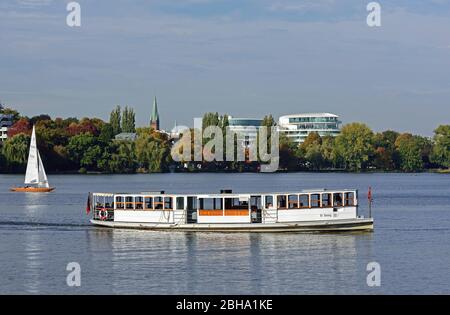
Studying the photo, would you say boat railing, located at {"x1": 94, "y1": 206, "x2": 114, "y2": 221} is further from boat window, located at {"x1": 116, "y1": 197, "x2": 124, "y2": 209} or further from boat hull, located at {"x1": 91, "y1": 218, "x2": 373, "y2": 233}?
boat hull, located at {"x1": 91, "y1": 218, "x2": 373, "y2": 233}

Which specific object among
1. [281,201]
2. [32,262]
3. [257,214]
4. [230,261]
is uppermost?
[281,201]

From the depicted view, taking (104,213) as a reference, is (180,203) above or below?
above

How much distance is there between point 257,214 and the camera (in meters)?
60.5

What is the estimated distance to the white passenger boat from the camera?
59688 millimetres

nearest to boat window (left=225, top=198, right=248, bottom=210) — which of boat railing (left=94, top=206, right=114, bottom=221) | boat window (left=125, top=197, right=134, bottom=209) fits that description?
boat window (left=125, top=197, right=134, bottom=209)

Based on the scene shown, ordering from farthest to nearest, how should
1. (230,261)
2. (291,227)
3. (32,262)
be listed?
(291,227)
(32,262)
(230,261)

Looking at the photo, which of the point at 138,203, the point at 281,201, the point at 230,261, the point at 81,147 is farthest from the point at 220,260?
the point at 81,147

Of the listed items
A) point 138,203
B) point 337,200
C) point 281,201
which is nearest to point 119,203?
point 138,203

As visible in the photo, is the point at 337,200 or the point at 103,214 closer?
the point at 337,200

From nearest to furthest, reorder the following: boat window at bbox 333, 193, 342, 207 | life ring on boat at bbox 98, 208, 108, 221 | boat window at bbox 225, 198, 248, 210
A: boat window at bbox 333, 193, 342, 207
boat window at bbox 225, 198, 248, 210
life ring on boat at bbox 98, 208, 108, 221

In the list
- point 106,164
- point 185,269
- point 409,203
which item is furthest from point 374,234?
point 106,164

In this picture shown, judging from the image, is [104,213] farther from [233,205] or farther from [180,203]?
[233,205]

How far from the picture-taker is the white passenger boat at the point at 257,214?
59688 mm

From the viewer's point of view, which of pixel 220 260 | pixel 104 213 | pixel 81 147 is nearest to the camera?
pixel 220 260
